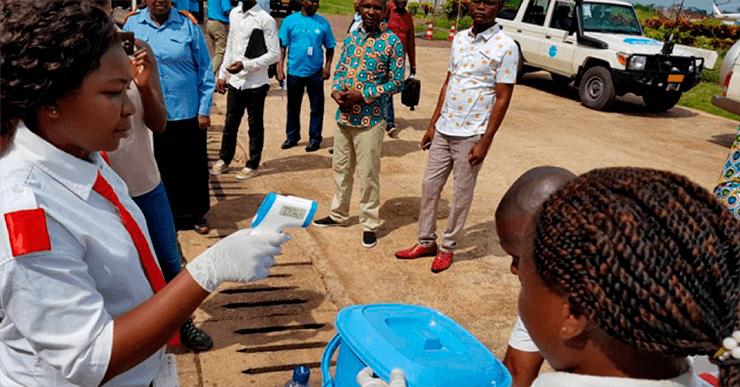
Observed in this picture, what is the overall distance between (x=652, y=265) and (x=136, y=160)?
114 inches

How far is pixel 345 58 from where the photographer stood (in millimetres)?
4922

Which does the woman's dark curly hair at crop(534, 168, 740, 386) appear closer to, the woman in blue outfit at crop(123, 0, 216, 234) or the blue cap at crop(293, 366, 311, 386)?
the blue cap at crop(293, 366, 311, 386)

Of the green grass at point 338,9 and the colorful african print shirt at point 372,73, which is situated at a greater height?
the colorful african print shirt at point 372,73

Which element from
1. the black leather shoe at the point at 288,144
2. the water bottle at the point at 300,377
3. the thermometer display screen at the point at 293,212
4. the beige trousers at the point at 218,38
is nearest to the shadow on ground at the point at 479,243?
the black leather shoe at the point at 288,144

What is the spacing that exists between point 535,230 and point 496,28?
3.47 metres

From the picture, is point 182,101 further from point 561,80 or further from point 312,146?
point 561,80

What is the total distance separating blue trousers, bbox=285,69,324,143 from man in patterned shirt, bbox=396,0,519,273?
269 centimetres

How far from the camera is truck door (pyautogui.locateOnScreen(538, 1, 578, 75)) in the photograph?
434 inches

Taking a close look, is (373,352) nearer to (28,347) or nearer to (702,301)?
(28,347)

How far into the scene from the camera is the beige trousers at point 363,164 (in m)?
4.88

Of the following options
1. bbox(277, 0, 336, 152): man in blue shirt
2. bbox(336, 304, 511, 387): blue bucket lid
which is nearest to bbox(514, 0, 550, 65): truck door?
bbox(277, 0, 336, 152): man in blue shirt

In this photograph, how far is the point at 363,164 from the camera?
4.94 m

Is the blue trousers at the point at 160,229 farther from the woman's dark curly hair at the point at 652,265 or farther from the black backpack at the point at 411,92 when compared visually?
the black backpack at the point at 411,92

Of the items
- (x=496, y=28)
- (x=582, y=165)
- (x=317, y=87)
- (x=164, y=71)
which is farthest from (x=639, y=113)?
(x=164, y=71)
